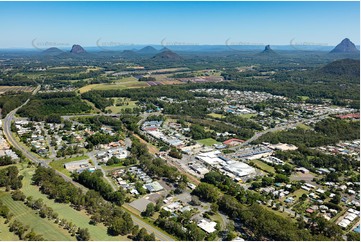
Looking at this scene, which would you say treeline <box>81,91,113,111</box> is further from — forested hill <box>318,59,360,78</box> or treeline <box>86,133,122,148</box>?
forested hill <box>318,59,360,78</box>

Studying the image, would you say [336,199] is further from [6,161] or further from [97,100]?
[97,100]

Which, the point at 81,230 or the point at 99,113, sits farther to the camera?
the point at 99,113

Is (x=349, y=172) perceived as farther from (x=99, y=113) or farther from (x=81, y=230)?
(x=99, y=113)

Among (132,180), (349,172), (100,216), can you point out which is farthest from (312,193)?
(100,216)

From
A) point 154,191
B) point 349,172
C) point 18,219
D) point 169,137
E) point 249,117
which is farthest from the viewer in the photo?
point 249,117

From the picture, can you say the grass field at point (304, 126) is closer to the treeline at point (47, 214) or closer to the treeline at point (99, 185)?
the treeline at point (99, 185)

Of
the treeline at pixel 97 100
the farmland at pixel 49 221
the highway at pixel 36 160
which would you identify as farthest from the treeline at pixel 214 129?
the farmland at pixel 49 221

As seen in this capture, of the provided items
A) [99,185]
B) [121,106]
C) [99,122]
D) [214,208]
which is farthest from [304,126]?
[99,185]

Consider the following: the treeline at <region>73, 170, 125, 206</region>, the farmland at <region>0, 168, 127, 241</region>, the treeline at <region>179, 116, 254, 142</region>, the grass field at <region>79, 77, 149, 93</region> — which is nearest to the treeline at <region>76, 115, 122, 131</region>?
the treeline at <region>179, 116, 254, 142</region>
